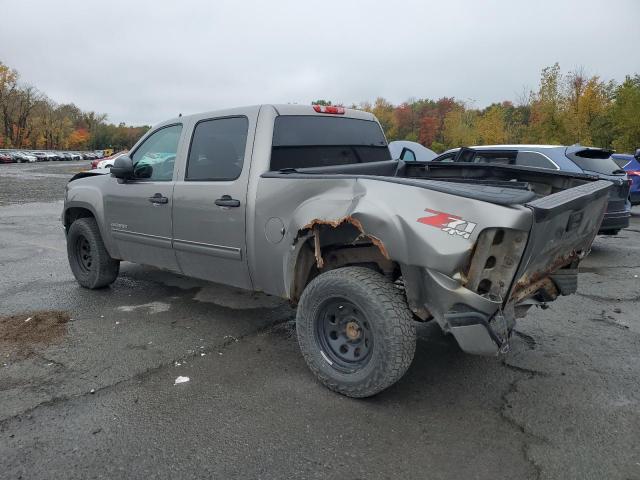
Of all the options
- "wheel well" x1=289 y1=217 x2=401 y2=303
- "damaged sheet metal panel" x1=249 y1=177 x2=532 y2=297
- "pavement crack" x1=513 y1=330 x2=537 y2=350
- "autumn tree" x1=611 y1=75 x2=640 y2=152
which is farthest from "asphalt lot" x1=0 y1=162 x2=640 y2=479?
"autumn tree" x1=611 y1=75 x2=640 y2=152

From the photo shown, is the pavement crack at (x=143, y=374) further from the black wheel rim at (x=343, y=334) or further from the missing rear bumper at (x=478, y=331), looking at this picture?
the missing rear bumper at (x=478, y=331)

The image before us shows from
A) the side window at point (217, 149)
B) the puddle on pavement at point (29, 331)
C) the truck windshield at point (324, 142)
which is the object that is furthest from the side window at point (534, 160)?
the puddle on pavement at point (29, 331)

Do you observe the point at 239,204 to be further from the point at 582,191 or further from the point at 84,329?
the point at 582,191

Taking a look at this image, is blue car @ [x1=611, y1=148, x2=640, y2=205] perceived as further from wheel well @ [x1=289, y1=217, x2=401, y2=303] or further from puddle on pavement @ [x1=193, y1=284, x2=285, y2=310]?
wheel well @ [x1=289, y1=217, x2=401, y2=303]

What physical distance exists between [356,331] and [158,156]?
2760 mm

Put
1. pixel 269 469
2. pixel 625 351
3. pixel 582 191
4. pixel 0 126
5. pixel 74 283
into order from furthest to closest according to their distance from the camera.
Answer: pixel 0 126 < pixel 74 283 < pixel 625 351 < pixel 582 191 < pixel 269 469

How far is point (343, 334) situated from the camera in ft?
10.9

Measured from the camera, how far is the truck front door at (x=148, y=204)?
4.48 meters

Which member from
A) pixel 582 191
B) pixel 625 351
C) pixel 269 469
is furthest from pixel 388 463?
pixel 625 351

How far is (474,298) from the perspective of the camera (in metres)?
2.65

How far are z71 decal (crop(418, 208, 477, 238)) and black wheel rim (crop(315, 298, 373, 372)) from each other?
2.50 feet

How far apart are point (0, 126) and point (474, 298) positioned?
98.2 m

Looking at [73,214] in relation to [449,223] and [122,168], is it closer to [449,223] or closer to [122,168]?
[122,168]

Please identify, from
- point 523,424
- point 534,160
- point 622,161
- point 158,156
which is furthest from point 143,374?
point 622,161
